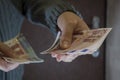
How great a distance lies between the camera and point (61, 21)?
36.0 inches

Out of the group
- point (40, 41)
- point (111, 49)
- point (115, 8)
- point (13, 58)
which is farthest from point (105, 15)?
point (13, 58)

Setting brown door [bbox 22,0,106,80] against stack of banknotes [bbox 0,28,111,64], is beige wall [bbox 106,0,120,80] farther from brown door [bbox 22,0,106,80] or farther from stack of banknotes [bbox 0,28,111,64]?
stack of banknotes [bbox 0,28,111,64]

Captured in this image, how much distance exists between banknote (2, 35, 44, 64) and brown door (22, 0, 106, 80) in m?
1.05

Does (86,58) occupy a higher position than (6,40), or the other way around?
(6,40)

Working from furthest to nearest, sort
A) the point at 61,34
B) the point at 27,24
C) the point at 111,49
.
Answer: the point at 111,49 < the point at 27,24 < the point at 61,34

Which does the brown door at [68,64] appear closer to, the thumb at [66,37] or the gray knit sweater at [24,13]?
the gray knit sweater at [24,13]

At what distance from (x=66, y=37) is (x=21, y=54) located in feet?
0.52

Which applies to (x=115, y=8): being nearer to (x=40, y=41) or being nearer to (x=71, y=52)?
(x=40, y=41)

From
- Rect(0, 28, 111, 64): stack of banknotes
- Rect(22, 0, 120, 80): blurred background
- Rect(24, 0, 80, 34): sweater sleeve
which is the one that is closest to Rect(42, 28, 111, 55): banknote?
Rect(0, 28, 111, 64): stack of banknotes

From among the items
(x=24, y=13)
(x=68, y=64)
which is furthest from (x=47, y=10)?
(x=68, y=64)

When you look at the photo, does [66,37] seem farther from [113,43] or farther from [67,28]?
[113,43]

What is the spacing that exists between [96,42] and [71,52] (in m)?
0.08

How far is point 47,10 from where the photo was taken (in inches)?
37.7

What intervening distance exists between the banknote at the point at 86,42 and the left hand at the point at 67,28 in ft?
0.06
